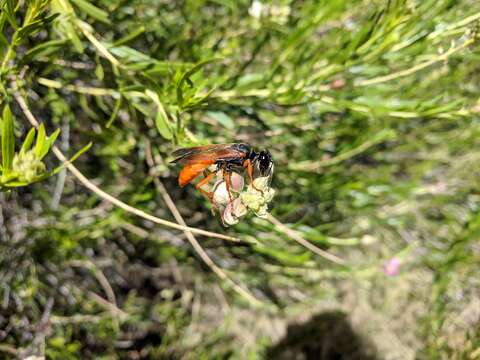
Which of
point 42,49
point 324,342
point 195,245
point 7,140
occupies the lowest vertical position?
point 324,342

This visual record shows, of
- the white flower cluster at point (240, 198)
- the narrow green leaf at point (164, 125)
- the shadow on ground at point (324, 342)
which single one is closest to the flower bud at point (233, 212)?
the white flower cluster at point (240, 198)

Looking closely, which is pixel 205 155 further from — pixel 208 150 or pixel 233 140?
pixel 233 140

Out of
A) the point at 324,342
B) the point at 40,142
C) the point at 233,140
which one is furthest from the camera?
the point at 324,342

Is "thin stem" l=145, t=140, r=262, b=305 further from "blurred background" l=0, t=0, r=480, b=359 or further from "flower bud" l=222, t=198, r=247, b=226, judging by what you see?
"flower bud" l=222, t=198, r=247, b=226

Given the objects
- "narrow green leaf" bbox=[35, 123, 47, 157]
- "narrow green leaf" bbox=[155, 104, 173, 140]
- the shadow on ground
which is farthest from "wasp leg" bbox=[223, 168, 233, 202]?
the shadow on ground

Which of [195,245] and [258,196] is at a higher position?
[258,196]

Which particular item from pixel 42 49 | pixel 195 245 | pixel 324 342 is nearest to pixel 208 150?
pixel 195 245

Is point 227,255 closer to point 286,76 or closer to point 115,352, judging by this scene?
point 115,352
